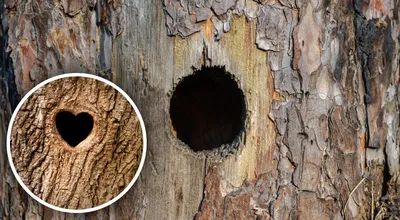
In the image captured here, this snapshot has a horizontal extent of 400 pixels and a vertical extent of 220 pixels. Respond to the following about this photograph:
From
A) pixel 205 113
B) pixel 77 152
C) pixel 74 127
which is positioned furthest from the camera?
pixel 205 113

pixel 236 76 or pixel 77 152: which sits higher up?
pixel 236 76

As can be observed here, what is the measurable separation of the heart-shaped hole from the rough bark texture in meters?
0.09

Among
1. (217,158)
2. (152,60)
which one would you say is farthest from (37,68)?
(217,158)

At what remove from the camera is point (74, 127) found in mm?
2922

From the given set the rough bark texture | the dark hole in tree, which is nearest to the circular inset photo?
the rough bark texture

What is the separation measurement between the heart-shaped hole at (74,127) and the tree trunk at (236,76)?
22cm

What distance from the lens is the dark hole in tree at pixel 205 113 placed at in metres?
3.85

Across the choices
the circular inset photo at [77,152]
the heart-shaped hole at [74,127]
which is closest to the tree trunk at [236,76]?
the circular inset photo at [77,152]

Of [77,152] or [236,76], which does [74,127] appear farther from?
[236,76]

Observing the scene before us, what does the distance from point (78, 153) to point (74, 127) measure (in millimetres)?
215

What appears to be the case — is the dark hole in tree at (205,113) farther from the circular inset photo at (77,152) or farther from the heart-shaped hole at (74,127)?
the circular inset photo at (77,152)

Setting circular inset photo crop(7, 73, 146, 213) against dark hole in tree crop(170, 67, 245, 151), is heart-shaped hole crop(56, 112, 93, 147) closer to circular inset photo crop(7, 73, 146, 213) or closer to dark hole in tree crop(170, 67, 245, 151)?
circular inset photo crop(7, 73, 146, 213)

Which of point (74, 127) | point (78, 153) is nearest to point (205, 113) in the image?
point (74, 127)

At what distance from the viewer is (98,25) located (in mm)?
2701
